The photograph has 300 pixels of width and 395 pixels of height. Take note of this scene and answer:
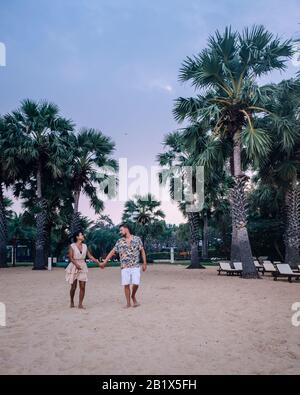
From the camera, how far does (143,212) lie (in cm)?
3978

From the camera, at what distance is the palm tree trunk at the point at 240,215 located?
16219 millimetres

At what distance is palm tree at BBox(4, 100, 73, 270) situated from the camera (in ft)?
78.4

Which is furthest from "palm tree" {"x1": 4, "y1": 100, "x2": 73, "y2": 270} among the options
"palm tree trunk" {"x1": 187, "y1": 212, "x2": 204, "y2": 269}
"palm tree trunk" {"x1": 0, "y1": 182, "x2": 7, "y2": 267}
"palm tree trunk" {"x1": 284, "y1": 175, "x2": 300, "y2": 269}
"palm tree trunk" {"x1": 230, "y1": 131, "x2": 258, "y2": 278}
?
"palm tree trunk" {"x1": 284, "y1": 175, "x2": 300, "y2": 269}

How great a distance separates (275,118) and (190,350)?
42.2 ft

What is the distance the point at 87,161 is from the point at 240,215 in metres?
13.4

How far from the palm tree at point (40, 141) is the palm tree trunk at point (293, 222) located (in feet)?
47.7

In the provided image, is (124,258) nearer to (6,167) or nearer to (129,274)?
(129,274)

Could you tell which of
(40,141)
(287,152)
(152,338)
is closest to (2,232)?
(40,141)

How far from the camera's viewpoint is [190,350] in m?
4.74

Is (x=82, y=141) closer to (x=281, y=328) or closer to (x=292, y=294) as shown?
(x=292, y=294)

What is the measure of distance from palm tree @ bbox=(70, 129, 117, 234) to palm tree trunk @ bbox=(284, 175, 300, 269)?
43.3 feet

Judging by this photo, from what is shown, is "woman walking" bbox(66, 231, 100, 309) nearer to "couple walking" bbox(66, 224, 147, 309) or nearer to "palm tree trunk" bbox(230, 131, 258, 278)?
"couple walking" bbox(66, 224, 147, 309)
